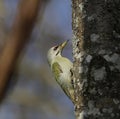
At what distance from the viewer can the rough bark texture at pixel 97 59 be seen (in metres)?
1.50

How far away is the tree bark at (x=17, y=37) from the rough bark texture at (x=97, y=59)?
64cm

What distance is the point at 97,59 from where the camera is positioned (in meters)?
1.56

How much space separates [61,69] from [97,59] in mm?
1597

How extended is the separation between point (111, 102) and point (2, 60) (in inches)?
26.0

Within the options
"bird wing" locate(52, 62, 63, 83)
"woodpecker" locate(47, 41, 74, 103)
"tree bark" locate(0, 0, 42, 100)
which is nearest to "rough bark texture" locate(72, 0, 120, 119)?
"tree bark" locate(0, 0, 42, 100)

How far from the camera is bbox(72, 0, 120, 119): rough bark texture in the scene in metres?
1.50

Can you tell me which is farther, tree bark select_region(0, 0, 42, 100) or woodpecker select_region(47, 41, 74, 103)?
woodpecker select_region(47, 41, 74, 103)

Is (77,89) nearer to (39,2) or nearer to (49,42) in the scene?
(39,2)

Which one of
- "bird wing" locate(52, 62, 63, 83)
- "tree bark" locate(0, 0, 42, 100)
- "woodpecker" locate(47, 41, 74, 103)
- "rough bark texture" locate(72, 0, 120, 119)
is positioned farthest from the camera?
"bird wing" locate(52, 62, 63, 83)

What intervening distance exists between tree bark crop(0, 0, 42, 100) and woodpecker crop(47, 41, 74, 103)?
1761 millimetres

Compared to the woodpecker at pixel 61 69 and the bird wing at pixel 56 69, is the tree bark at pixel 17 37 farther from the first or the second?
the bird wing at pixel 56 69

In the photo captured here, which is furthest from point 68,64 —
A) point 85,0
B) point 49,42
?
point 49,42

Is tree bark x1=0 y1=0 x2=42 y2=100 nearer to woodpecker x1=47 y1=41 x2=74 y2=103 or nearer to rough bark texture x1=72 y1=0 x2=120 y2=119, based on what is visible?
rough bark texture x1=72 y1=0 x2=120 y2=119

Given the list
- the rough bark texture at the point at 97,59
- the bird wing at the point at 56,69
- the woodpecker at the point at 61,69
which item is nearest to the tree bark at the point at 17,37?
the rough bark texture at the point at 97,59
